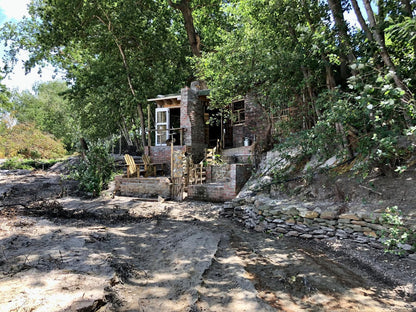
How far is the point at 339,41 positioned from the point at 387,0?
1.27m

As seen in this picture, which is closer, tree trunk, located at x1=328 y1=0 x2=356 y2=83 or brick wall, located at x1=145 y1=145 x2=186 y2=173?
tree trunk, located at x1=328 y1=0 x2=356 y2=83

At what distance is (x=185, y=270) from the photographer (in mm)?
3865

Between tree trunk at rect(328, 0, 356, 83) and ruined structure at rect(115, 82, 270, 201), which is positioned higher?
tree trunk at rect(328, 0, 356, 83)

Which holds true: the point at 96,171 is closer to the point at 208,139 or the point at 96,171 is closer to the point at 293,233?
the point at 208,139

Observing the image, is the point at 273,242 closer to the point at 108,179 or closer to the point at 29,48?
the point at 108,179

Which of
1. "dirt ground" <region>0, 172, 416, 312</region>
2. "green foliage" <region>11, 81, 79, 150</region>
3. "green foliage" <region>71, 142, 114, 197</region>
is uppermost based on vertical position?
"green foliage" <region>11, 81, 79, 150</region>

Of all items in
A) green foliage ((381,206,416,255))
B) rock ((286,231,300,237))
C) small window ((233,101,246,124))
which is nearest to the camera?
green foliage ((381,206,416,255))

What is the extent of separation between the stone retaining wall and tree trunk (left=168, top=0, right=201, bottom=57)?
12.6 meters

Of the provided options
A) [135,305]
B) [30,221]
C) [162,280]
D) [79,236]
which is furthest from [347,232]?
[30,221]

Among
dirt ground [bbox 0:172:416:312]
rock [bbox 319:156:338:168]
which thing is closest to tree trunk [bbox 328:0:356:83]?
rock [bbox 319:156:338:168]

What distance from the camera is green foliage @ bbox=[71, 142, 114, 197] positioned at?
10359 mm

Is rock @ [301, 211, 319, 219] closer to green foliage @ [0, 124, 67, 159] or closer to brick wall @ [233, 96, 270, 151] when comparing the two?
brick wall @ [233, 96, 270, 151]

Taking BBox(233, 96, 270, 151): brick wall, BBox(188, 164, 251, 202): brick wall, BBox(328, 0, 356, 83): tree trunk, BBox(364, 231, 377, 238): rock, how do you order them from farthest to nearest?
BBox(233, 96, 270, 151): brick wall → BBox(188, 164, 251, 202): brick wall → BBox(328, 0, 356, 83): tree trunk → BBox(364, 231, 377, 238): rock

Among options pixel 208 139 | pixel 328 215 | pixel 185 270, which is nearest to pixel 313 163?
pixel 328 215
